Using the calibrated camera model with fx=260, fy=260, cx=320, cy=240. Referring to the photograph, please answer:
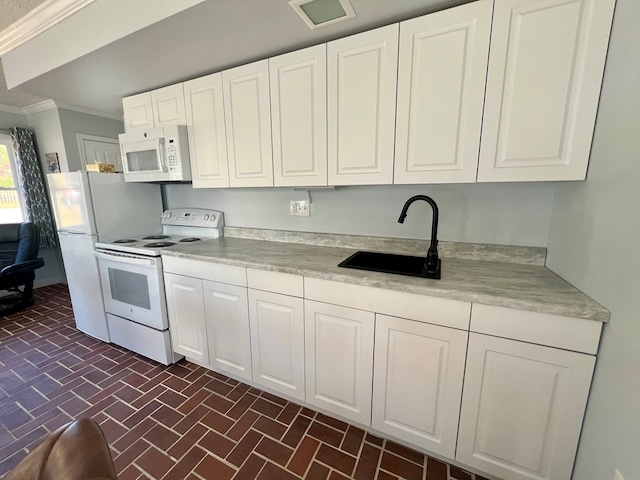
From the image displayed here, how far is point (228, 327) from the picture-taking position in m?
Result: 1.82

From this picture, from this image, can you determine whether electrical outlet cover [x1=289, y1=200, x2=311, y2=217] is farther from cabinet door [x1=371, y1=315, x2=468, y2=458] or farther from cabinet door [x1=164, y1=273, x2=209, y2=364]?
cabinet door [x1=371, y1=315, x2=468, y2=458]

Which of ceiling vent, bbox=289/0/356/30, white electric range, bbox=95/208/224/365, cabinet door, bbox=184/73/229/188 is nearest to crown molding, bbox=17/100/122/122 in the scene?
white electric range, bbox=95/208/224/365

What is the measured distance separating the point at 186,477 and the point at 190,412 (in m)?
0.43


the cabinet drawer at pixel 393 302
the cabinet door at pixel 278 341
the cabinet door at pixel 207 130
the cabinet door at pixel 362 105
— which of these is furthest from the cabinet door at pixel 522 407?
the cabinet door at pixel 207 130

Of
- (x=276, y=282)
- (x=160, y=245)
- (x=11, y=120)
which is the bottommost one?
(x=276, y=282)

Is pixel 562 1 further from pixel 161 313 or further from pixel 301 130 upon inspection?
pixel 161 313

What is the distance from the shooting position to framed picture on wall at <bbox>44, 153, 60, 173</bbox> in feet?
11.3

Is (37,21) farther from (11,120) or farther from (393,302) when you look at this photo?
(393,302)

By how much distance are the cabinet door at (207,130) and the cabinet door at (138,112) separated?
1.50 ft

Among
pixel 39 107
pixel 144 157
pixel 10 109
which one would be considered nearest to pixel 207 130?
pixel 144 157

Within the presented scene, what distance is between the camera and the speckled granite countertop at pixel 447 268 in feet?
3.43

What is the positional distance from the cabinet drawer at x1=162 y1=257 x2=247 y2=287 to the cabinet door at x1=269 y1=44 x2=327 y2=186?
2.27 ft

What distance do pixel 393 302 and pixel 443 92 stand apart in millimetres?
1065

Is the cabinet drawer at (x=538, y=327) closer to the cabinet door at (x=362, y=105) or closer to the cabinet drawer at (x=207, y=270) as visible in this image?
the cabinet door at (x=362, y=105)
